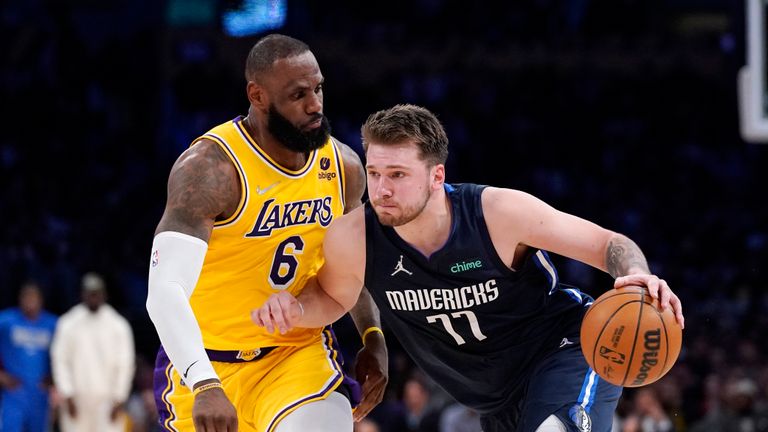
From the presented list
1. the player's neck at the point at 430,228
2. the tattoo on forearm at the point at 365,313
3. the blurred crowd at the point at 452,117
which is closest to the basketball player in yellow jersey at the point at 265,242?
the tattoo on forearm at the point at 365,313

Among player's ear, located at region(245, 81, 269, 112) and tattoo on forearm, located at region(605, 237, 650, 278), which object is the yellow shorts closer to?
player's ear, located at region(245, 81, 269, 112)

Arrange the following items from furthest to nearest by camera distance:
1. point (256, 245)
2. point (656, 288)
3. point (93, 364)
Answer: point (93, 364), point (256, 245), point (656, 288)

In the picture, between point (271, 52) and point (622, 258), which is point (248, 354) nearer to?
point (271, 52)

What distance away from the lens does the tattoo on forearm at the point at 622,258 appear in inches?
154

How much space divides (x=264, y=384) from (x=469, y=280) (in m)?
0.97

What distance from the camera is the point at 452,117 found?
17.1 meters

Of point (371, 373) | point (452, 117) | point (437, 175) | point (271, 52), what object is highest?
point (271, 52)

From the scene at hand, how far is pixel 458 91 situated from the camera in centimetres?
1738

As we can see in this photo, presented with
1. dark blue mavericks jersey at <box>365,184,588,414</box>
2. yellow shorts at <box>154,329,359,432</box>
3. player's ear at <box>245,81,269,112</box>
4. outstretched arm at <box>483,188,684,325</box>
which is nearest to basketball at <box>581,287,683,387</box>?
outstretched arm at <box>483,188,684,325</box>

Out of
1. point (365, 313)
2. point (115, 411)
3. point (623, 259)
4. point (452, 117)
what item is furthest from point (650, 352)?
point (452, 117)

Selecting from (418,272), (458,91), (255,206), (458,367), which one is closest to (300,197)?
(255,206)

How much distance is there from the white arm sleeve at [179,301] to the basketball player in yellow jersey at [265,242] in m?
0.13

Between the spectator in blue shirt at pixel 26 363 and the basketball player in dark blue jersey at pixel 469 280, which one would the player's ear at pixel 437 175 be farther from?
the spectator in blue shirt at pixel 26 363

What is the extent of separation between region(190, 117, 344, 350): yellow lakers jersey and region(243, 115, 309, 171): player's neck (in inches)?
1.0
